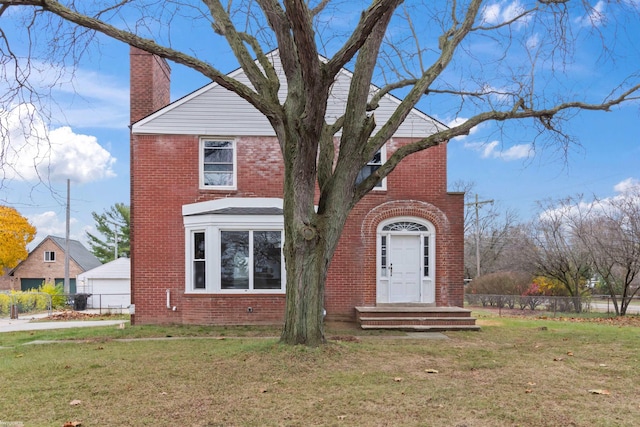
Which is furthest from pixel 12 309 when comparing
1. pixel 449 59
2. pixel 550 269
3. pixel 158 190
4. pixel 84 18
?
pixel 550 269

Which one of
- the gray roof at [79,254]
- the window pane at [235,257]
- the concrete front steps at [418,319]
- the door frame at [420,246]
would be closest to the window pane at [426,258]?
the door frame at [420,246]

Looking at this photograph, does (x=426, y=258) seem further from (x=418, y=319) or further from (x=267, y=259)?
(x=267, y=259)

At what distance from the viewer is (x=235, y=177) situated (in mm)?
14359

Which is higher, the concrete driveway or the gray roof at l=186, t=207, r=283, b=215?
the gray roof at l=186, t=207, r=283, b=215

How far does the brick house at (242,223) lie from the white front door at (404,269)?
0.09ft

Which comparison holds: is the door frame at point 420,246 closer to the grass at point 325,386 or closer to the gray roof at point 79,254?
the grass at point 325,386

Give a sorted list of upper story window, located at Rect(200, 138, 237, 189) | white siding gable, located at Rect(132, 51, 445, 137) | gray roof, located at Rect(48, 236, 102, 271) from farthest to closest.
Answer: gray roof, located at Rect(48, 236, 102, 271) < upper story window, located at Rect(200, 138, 237, 189) < white siding gable, located at Rect(132, 51, 445, 137)

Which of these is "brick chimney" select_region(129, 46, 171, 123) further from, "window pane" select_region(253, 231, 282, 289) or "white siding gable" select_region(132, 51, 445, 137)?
"window pane" select_region(253, 231, 282, 289)

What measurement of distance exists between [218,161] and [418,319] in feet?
23.1

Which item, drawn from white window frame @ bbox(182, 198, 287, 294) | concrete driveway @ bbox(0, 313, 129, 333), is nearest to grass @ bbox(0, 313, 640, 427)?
white window frame @ bbox(182, 198, 287, 294)

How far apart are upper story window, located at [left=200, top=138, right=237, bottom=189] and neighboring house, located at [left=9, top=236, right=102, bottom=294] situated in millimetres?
33803

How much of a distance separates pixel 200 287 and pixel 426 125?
798 centimetres

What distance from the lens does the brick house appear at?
13.8 meters

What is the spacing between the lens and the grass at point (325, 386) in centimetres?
490
